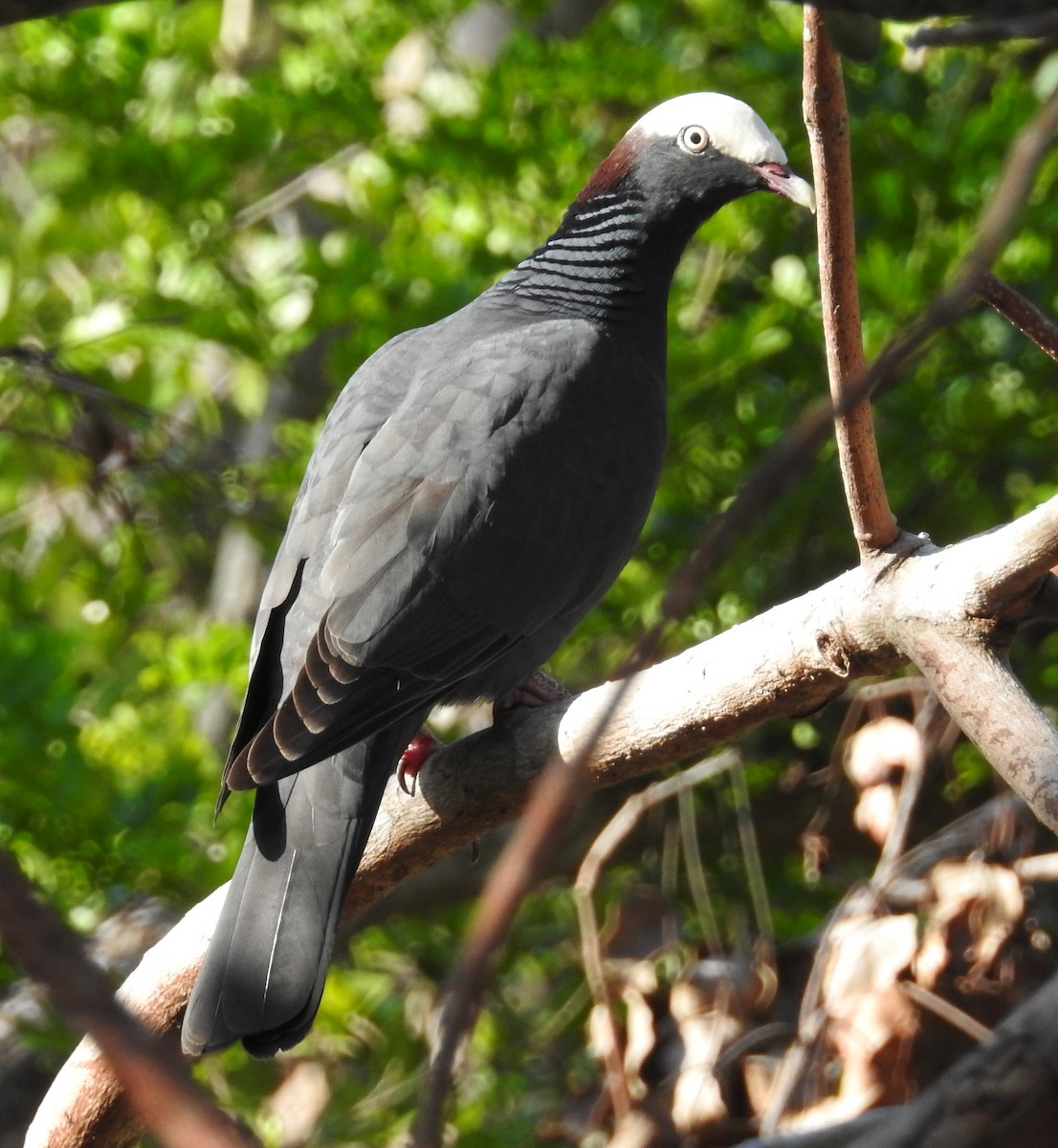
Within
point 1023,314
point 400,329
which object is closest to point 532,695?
point 1023,314

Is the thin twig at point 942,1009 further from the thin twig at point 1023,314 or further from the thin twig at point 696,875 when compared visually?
the thin twig at point 1023,314

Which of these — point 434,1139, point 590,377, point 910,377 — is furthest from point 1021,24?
point 910,377

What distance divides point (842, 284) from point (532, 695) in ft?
3.84

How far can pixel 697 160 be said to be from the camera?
3.08 meters

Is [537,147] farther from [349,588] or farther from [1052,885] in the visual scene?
[1052,885]

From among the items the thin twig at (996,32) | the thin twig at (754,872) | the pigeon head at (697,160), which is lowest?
the thin twig at (754,872)

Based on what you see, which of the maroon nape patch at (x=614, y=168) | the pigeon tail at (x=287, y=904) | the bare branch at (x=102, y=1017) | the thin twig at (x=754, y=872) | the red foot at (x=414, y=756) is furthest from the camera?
the thin twig at (x=754, y=872)

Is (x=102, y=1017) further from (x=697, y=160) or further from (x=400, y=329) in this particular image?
(x=400, y=329)

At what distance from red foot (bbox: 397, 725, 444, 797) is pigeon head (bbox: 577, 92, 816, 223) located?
121cm

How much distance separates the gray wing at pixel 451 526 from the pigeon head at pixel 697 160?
39 centimetres

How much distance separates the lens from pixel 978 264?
0.71m

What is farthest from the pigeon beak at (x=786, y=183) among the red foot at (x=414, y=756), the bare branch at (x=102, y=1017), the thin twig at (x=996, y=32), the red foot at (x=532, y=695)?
the bare branch at (x=102, y=1017)

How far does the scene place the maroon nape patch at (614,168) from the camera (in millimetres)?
3195

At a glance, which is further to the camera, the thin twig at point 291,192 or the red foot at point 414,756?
the thin twig at point 291,192
